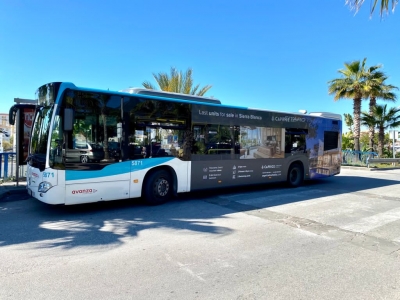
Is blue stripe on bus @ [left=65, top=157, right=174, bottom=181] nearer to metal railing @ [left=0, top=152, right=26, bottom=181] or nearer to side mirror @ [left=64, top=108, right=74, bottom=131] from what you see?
side mirror @ [left=64, top=108, right=74, bottom=131]

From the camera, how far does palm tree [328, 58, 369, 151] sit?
24.6 metres

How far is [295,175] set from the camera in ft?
40.0

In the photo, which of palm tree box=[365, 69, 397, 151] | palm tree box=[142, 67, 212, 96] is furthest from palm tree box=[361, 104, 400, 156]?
palm tree box=[142, 67, 212, 96]

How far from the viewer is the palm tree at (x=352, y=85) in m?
24.6

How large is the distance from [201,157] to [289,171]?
4519 millimetres

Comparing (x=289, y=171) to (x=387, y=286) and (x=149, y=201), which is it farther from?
(x=387, y=286)

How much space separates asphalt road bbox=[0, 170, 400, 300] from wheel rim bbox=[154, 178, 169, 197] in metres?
0.47

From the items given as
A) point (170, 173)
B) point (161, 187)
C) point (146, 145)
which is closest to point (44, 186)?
point (146, 145)

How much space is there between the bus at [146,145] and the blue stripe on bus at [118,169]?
2 centimetres

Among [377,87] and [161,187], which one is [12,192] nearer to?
[161,187]

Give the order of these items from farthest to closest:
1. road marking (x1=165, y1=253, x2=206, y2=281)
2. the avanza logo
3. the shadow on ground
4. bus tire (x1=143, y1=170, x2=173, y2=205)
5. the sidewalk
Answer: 1. the sidewalk
2. bus tire (x1=143, y1=170, x2=173, y2=205)
3. the avanza logo
4. the shadow on ground
5. road marking (x1=165, y1=253, x2=206, y2=281)

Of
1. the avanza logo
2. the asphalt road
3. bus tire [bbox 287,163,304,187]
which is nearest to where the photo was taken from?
the asphalt road

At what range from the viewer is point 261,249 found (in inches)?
195

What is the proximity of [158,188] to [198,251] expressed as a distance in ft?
11.8
